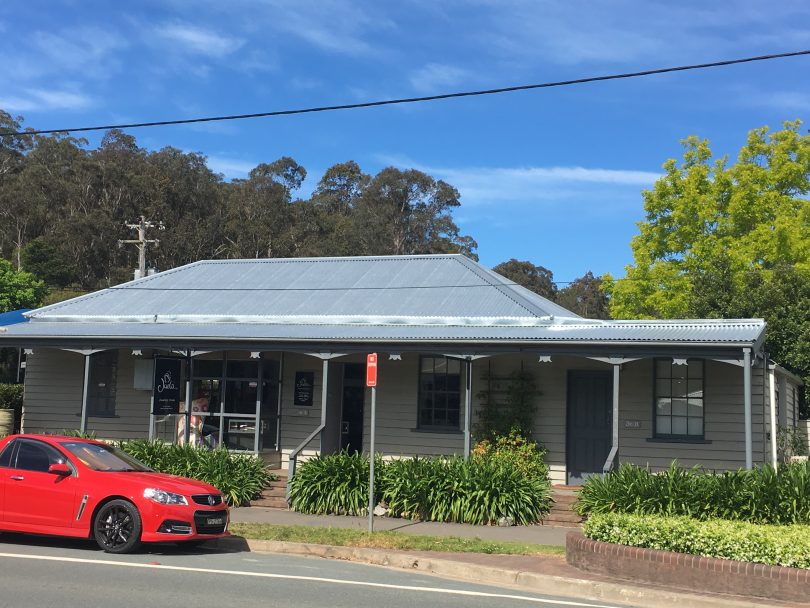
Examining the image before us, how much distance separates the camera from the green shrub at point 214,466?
16.5 metres

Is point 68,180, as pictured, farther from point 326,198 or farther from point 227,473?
point 227,473

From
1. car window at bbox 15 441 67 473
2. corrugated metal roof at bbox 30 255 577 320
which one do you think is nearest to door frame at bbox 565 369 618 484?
corrugated metal roof at bbox 30 255 577 320

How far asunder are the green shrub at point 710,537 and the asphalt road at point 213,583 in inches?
50.1

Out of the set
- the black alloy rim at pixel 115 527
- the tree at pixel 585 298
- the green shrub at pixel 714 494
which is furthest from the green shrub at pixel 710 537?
the tree at pixel 585 298

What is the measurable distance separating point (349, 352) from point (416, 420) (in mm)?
2528

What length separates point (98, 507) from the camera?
11.1 m

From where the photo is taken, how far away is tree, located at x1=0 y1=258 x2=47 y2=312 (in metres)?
43.8

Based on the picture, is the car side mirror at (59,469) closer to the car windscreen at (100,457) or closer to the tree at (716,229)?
the car windscreen at (100,457)

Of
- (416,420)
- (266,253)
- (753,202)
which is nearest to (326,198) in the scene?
(266,253)

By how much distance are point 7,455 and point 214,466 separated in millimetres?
5403

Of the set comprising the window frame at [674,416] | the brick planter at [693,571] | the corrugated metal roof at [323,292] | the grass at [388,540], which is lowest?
the grass at [388,540]

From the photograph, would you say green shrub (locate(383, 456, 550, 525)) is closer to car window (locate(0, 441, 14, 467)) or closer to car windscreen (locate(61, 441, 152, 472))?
car windscreen (locate(61, 441, 152, 472))

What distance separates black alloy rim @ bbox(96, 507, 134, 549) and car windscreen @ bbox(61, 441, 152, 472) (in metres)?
0.72

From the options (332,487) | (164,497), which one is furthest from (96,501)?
(332,487)
